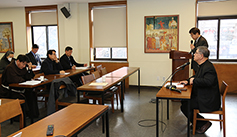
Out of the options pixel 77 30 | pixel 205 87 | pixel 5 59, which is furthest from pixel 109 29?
pixel 205 87

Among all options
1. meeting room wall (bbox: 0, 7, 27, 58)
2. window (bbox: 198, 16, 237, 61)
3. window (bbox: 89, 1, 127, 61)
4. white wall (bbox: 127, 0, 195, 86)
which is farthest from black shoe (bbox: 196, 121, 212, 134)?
meeting room wall (bbox: 0, 7, 27, 58)

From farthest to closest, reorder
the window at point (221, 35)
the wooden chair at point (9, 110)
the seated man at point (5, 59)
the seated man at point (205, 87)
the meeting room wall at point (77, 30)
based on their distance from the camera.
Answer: the meeting room wall at point (77, 30), the window at point (221, 35), the seated man at point (5, 59), the seated man at point (205, 87), the wooden chair at point (9, 110)

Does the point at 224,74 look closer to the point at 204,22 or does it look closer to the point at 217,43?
the point at 217,43

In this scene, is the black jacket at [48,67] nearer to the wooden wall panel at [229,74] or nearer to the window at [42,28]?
the window at [42,28]

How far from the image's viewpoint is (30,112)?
156 inches

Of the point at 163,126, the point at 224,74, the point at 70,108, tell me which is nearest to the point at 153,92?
the point at 224,74

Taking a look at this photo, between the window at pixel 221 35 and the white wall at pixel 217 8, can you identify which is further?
the window at pixel 221 35

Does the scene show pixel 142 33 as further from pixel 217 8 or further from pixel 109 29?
pixel 217 8

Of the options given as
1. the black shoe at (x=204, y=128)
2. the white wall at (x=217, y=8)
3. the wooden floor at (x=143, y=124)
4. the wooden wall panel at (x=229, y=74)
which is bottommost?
the wooden floor at (x=143, y=124)

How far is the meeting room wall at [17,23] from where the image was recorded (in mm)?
7884

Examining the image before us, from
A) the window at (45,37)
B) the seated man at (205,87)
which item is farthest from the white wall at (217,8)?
the window at (45,37)

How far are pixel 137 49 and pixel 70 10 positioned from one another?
257 centimetres

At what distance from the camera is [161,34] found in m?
A: 6.58

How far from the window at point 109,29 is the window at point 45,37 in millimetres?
1559
